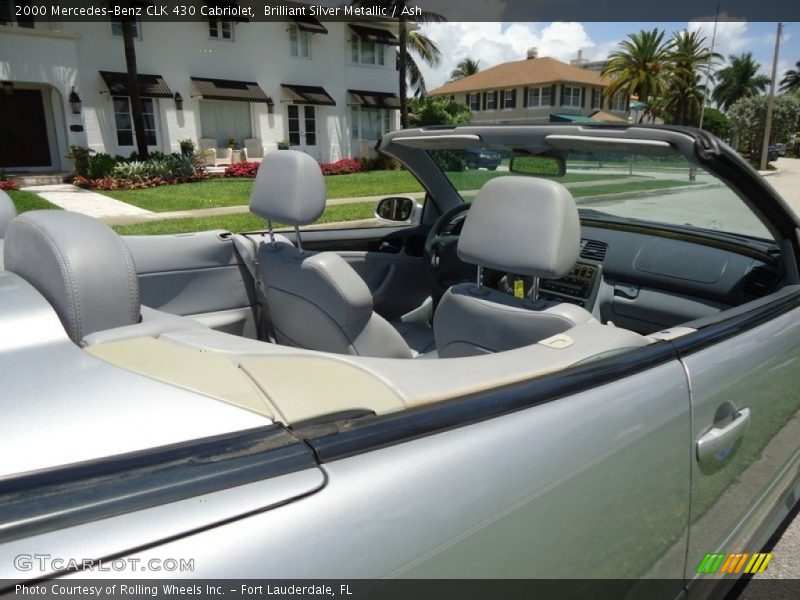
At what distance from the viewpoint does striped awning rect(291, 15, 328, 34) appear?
83.9 ft

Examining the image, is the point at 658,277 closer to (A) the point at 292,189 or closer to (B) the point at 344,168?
(A) the point at 292,189

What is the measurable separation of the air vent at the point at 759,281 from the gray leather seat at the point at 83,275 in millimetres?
2495

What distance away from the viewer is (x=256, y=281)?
3.49 meters

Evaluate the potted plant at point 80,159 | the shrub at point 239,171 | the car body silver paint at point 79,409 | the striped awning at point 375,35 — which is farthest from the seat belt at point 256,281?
the striped awning at point 375,35

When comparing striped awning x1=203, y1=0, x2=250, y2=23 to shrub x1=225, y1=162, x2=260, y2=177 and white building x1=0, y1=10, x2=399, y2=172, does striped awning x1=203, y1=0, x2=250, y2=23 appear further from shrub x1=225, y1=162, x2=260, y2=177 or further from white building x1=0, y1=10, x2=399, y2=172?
shrub x1=225, y1=162, x2=260, y2=177

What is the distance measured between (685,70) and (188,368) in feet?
179

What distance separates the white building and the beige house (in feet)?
73.0

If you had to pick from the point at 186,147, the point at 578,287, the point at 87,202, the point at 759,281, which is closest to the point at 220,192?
the point at 87,202

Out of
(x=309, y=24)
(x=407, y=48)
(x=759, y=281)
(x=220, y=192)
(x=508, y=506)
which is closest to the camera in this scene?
(x=508, y=506)

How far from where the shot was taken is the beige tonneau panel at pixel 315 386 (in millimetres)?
1225

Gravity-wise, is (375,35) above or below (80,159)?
above

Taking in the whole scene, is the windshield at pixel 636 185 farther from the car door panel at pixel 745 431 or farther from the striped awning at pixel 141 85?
the striped awning at pixel 141 85

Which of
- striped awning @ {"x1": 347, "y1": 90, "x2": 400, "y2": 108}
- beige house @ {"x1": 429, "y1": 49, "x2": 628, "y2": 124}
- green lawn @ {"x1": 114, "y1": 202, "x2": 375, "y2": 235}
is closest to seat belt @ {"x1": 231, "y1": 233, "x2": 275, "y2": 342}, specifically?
green lawn @ {"x1": 114, "y1": 202, "x2": 375, "y2": 235}

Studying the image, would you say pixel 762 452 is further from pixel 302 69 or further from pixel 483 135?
pixel 302 69
